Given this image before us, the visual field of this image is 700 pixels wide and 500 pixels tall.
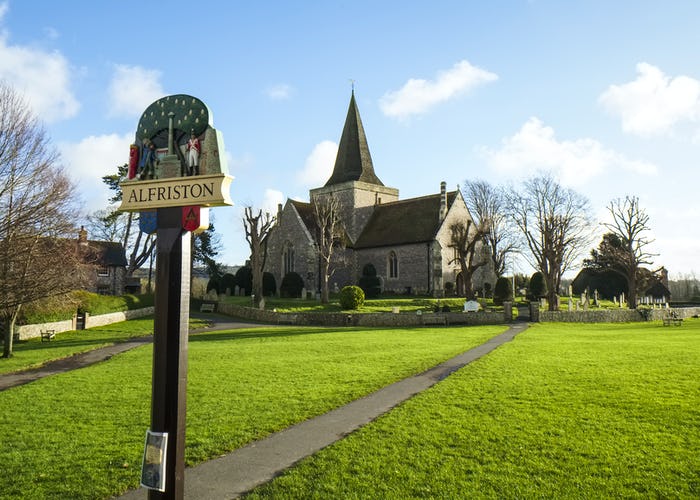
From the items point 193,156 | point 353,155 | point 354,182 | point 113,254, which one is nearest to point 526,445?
point 193,156

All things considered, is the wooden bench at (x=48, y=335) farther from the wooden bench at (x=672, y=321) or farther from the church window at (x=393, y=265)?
the wooden bench at (x=672, y=321)

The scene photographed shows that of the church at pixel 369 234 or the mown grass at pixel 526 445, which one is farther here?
the church at pixel 369 234

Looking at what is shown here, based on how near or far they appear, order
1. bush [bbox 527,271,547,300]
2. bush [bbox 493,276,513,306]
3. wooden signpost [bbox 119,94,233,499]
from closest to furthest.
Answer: wooden signpost [bbox 119,94,233,499]
bush [bbox 493,276,513,306]
bush [bbox 527,271,547,300]

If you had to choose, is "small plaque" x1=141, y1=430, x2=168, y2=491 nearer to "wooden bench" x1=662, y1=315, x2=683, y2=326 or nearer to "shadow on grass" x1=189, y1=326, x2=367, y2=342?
"shadow on grass" x1=189, y1=326, x2=367, y2=342

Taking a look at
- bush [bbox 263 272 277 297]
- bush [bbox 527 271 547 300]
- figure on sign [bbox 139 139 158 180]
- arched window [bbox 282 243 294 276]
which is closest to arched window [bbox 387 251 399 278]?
arched window [bbox 282 243 294 276]

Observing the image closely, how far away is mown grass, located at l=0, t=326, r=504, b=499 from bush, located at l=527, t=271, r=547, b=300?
2887cm

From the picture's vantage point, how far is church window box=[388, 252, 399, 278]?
47.4m

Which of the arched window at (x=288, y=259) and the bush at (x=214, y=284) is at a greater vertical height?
the arched window at (x=288, y=259)

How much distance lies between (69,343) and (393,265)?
29829 mm

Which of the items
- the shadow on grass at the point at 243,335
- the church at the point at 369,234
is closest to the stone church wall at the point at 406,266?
the church at the point at 369,234

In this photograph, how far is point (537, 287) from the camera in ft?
149

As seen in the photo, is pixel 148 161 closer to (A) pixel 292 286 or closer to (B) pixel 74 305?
(B) pixel 74 305

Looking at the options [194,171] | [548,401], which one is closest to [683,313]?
[548,401]

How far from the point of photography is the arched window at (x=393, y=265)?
47406 mm
